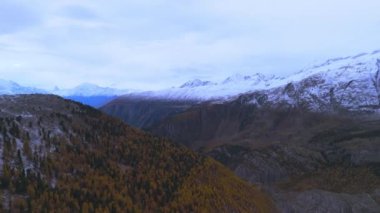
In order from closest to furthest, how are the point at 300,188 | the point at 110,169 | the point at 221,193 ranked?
the point at 110,169 < the point at 221,193 < the point at 300,188

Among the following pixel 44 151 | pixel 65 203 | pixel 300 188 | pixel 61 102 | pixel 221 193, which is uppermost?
pixel 61 102

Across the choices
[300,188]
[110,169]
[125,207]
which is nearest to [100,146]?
[110,169]

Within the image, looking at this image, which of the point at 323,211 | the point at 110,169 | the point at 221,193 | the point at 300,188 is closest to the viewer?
the point at 110,169

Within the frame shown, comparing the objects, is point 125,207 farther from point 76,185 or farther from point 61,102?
point 61,102

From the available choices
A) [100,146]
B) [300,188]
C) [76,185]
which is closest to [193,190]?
[100,146]

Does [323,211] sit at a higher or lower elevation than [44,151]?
lower

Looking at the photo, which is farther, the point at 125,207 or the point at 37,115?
the point at 37,115
